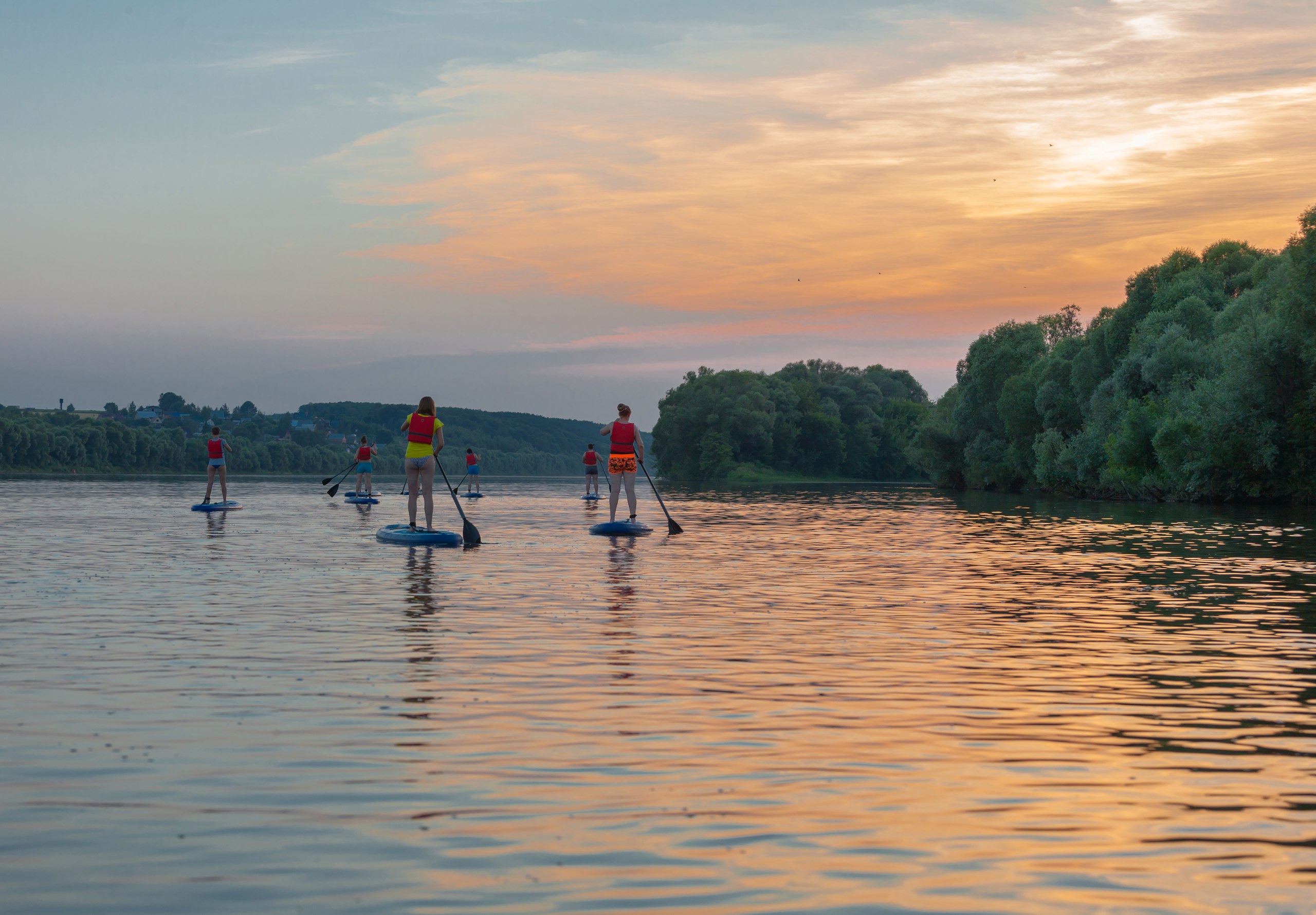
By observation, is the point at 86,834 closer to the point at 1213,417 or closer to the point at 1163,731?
the point at 1163,731

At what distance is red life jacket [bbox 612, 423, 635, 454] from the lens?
93.6ft

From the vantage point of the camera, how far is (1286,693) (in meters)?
9.96

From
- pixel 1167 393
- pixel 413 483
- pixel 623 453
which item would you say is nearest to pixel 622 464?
pixel 623 453

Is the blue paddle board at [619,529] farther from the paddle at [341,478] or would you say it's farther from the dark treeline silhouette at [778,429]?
the dark treeline silhouette at [778,429]

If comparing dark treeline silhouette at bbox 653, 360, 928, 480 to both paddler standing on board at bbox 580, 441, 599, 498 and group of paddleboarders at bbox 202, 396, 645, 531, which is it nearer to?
paddler standing on board at bbox 580, 441, 599, 498

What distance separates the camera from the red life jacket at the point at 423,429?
2494 cm

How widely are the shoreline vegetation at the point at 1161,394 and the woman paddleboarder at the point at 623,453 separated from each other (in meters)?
37.1

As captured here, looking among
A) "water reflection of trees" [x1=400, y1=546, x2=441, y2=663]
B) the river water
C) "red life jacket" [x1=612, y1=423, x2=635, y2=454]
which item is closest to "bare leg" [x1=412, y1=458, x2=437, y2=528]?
"water reflection of trees" [x1=400, y1=546, x2=441, y2=663]

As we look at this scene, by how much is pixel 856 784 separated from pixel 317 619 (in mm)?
8022

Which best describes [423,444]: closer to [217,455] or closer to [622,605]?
[622,605]

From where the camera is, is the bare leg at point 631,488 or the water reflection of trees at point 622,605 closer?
the water reflection of trees at point 622,605

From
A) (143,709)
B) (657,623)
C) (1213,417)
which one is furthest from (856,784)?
(1213,417)

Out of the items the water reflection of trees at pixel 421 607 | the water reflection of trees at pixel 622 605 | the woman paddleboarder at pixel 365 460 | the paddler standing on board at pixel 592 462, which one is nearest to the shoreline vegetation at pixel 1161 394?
the paddler standing on board at pixel 592 462

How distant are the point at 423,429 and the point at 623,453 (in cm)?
551
